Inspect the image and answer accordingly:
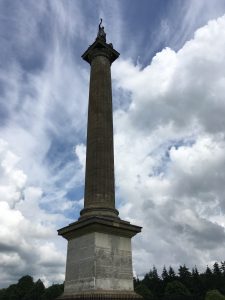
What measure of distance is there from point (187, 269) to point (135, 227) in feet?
307

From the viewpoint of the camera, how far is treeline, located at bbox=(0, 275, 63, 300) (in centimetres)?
9597

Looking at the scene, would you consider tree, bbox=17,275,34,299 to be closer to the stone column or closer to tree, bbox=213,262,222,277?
tree, bbox=213,262,222,277

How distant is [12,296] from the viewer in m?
104

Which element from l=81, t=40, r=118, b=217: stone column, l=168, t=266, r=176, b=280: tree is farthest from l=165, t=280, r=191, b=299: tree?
l=81, t=40, r=118, b=217: stone column

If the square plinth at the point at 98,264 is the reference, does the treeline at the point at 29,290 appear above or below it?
above

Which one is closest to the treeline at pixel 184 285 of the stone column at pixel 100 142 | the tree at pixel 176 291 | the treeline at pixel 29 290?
the tree at pixel 176 291

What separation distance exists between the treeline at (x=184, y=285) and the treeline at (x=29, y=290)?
24.8 metres

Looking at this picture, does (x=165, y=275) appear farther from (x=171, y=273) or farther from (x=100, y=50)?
(x=100, y=50)

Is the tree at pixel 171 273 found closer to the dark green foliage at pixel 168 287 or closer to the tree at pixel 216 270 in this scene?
the dark green foliage at pixel 168 287

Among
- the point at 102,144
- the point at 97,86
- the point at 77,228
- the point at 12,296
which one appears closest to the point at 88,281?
the point at 77,228

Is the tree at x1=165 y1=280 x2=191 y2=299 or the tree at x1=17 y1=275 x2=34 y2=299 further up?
the tree at x1=17 y1=275 x2=34 y2=299

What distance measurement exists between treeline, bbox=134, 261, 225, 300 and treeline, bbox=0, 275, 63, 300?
2484 centimetres

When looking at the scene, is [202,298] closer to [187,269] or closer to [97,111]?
[187,269]

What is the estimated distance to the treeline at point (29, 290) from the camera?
95969mm
